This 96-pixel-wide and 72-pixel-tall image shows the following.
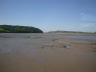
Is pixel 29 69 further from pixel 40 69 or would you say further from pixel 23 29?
pixel 23 29

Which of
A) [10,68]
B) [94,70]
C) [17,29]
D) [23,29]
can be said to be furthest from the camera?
[23,29]

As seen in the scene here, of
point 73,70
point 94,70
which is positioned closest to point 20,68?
point 73,70

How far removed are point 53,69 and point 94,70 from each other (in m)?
0.98

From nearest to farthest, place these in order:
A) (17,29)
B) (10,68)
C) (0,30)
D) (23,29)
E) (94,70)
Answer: (10,68)
(94,70)
(0,30)
(17,29)
(23,29)

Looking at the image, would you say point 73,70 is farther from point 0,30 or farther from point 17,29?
point 17,29

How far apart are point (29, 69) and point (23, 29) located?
30.0 m

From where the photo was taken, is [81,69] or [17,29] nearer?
[81,69]

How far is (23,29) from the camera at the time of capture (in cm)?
3153

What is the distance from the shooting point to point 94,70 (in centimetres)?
256

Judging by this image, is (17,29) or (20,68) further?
(17,29)

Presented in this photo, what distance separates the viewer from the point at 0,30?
69.5 ft

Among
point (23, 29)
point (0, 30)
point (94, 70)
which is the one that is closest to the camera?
point (94, 70)

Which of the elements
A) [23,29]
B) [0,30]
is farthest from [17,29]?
[0,30]

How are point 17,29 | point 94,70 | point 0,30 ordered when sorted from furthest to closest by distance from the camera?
point 17,29
point 0,30
point 94,70
